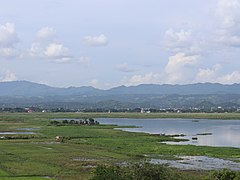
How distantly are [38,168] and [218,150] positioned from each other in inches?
1039

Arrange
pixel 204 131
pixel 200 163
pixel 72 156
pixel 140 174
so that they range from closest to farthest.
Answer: pixel 140 174 → pixel 200 163 → pixel 72 156 → pixel 204 131

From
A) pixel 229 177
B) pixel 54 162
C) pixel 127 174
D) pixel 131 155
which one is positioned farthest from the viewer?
pixel 131 155

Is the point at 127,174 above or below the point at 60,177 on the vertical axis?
above

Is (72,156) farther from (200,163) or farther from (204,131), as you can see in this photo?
(204,131)

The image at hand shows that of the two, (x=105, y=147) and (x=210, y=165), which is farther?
(x=105, y=147)

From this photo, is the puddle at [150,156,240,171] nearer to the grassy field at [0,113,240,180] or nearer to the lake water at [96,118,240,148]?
the grassy field at [0,113,240,180]

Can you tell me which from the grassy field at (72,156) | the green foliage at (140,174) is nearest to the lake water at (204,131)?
the grassy field at (72,156)

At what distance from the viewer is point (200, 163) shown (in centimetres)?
4288

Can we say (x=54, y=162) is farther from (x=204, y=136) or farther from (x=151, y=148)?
(x=204, y=136)

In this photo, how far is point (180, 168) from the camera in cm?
3853

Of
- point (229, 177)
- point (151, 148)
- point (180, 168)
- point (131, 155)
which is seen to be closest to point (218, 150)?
point (151, 148)

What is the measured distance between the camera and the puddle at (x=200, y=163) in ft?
130

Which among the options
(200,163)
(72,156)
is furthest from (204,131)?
(72,156)

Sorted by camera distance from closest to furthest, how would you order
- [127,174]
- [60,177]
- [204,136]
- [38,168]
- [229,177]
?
[127,174] < [229,177] < [60,177] < [38,168] < [204,136]
